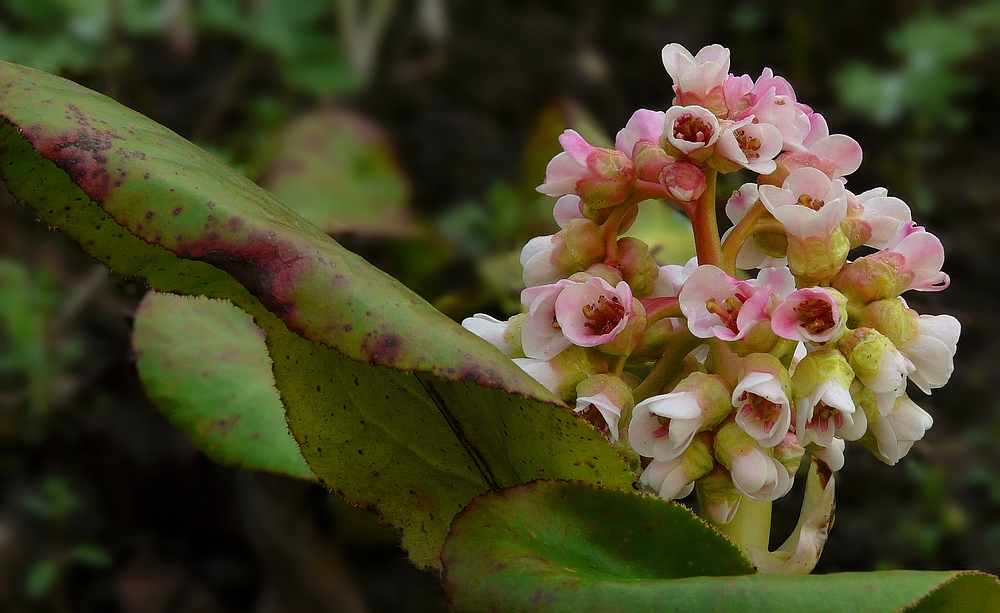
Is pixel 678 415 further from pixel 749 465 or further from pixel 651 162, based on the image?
pixel 651 162

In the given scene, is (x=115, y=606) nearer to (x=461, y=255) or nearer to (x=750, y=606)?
(x=461, y=255)

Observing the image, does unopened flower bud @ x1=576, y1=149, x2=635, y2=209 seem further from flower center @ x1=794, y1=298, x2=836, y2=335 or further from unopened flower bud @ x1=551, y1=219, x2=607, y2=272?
flower center @ x1=794, y1=298, x2=836, y2=335

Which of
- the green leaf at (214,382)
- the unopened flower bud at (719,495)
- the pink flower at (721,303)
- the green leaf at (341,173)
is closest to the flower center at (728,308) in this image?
the pink flower at (721,303)

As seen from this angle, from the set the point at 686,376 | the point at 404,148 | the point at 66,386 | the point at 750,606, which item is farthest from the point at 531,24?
the point at 750,606

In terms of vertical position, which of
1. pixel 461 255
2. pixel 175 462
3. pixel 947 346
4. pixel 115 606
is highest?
pixel 947 346

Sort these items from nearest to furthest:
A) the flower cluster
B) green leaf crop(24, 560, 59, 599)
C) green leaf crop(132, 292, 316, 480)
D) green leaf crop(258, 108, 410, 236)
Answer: the flower cluster, green leaf crop(132, 292, 316, 480), green leaf crop(24, 560, 59, 599), green leaf crop(258, 108, 410, 236)

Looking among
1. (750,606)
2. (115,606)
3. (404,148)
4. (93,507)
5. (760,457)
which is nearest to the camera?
(750,606)

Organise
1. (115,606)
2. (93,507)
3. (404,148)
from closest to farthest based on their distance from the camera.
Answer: (115,606) → (93,507) → (404,148)

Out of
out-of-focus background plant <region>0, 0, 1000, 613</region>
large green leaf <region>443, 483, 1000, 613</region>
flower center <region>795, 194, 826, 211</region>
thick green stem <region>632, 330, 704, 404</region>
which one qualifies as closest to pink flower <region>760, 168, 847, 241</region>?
flower center <region>795, 194, 826, 211</region>

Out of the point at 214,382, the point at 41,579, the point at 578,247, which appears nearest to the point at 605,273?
the point at 578,247
